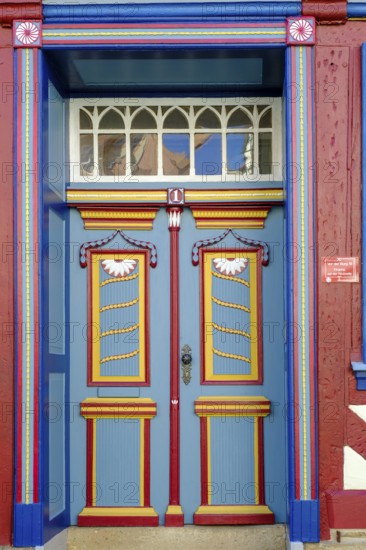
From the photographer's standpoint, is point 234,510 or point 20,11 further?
point 234,510

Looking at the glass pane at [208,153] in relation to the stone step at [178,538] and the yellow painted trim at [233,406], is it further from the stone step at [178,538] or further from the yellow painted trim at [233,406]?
the stone step at [178,538]

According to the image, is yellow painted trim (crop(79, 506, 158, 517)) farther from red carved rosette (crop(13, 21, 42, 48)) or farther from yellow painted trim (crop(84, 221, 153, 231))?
red carved rosette (crop(13, 21, 42, 48))

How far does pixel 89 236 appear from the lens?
6750mm


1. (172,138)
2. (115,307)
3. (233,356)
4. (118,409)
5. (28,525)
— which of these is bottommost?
(28,525)

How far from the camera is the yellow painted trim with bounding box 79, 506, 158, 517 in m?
6.54

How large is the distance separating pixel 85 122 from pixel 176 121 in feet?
2.11

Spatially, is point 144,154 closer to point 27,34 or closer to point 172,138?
point 172,138

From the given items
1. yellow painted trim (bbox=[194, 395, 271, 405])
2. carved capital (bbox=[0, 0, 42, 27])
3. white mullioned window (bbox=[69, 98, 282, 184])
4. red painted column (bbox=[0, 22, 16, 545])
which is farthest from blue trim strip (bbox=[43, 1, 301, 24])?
yellow painted trim (bbox=[194, 395, 271, 405])

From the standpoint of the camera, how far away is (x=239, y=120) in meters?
6.82

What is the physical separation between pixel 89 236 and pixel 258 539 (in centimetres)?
235

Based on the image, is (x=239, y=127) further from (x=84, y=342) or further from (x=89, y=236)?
(x=84, y=342)

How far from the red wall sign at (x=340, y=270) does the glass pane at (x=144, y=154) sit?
1.47 m

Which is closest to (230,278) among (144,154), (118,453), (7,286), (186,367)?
(186,367)

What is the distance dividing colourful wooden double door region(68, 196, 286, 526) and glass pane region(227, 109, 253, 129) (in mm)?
536
